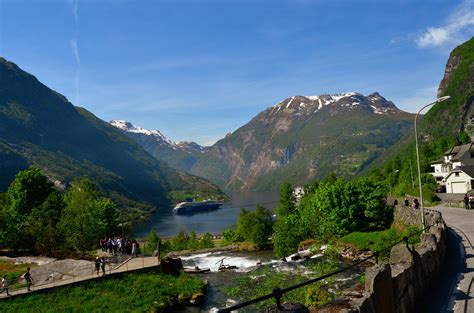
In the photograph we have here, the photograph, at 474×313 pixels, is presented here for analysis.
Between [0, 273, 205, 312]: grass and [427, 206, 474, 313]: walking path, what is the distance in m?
28.4

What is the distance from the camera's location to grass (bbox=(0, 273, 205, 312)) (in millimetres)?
36581

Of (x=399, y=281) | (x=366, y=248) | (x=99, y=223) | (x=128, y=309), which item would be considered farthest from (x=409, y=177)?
(x=399, y=281)

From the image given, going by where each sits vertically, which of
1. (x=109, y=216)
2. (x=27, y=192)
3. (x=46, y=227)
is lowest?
(x=46, y=227)

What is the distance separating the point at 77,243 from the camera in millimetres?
62750

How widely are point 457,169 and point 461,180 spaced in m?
2.60

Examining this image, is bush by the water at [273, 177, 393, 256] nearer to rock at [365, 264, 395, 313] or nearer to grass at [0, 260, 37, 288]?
grass at [0, 260, 37, 288]

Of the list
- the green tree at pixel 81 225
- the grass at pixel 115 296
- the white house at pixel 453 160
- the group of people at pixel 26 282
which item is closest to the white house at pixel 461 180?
the white house at pixel 453 160

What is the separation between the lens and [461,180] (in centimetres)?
8550

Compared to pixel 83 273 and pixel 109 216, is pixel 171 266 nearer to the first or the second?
pixel 83 273

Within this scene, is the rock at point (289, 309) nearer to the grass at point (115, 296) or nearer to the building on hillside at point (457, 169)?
the grass at point (115, 296)

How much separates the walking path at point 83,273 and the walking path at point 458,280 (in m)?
34.0

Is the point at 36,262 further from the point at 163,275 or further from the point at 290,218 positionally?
→ the point at 290,218

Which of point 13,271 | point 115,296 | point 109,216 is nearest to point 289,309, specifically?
point 115,296

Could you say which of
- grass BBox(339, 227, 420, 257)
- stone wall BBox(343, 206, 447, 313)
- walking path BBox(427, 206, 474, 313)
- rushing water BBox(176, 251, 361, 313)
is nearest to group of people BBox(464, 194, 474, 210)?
grass BBox(339, 227, 420, 257)
